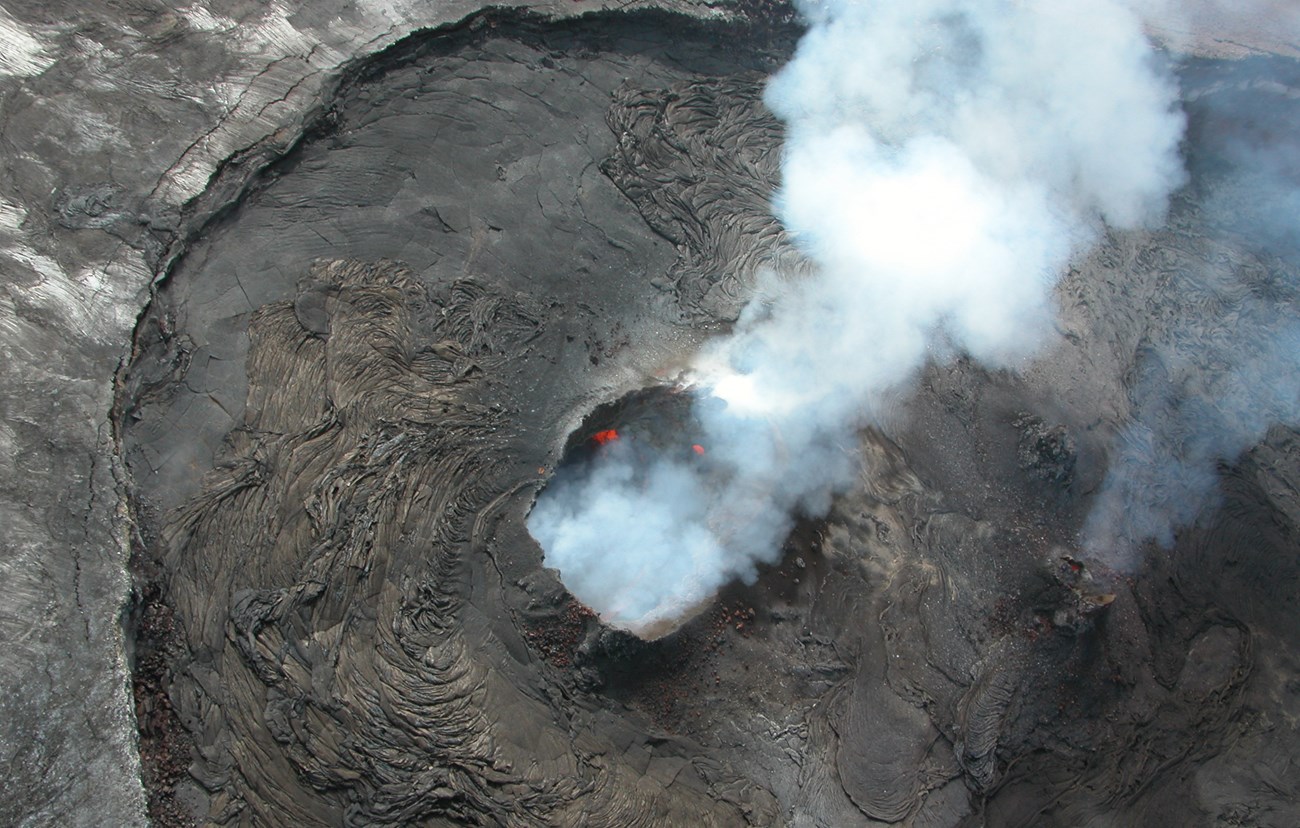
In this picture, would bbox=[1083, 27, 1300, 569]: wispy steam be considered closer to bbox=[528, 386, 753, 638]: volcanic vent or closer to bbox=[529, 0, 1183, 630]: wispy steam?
bbox=[529, 0, 1183, 630]: wispy steam

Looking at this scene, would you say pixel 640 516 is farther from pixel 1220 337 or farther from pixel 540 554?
pixel 1220 337

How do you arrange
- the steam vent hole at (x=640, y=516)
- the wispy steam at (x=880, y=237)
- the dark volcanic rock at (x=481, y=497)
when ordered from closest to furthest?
the dark volcanic rock at (x=481, y=497) → the steam vent hole at (x=640, y=516) → the wispy steam at (x=880, y=237)

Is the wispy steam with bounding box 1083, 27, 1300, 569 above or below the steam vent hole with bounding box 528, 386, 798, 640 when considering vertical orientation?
above

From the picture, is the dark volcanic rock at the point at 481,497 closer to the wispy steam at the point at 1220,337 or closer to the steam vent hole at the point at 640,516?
the wispy steam at the point at 1220,337

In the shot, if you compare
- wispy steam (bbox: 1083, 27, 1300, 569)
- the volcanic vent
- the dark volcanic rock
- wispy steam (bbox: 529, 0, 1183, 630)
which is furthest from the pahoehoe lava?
wispy steam (bbox: 529, 0, 1183, 630)

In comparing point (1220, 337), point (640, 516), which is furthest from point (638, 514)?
point (1220, 337)

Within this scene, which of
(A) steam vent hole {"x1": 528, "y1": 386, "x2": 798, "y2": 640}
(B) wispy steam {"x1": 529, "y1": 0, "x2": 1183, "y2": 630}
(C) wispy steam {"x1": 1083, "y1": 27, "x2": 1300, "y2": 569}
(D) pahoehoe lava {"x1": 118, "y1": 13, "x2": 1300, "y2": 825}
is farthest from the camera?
(C) wispy steam {"x1": 1083, "y1": 27, "x2": 1300, "y2": 569}

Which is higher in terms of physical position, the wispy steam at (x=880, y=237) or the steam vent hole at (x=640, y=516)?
the wispy steam at (x=880, y=237)

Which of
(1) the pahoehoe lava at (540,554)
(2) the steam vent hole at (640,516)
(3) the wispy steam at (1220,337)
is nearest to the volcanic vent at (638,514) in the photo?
(2) the steam vent hole at (640,516)
